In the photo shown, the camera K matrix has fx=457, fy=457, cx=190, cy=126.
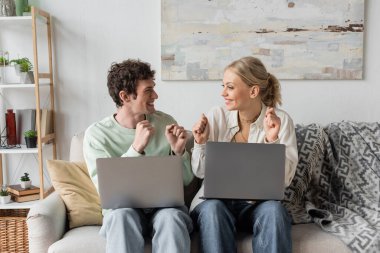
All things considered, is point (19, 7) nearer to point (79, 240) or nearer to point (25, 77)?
point (25, 77)

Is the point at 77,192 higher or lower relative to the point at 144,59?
lower

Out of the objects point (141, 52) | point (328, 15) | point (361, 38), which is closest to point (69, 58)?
point (141, 52)

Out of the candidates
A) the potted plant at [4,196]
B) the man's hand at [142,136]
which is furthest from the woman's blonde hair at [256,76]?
the potted plant at [4,196]

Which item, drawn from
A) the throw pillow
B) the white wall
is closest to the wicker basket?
the throw pillow

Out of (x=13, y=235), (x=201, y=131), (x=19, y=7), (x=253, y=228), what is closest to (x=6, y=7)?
(x=19, y=7)

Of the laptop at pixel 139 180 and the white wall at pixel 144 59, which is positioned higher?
the white wall at pixel 144 59

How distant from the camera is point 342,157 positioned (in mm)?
2168

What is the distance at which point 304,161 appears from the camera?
216 cm

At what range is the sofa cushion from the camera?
6.89ft

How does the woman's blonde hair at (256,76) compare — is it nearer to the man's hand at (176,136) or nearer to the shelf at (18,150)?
the man's hand at (176,136)

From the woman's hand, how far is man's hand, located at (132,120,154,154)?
0.19m

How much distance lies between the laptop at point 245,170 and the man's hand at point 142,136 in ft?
0.85

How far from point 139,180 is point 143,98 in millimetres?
415

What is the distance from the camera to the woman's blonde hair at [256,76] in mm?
1897
